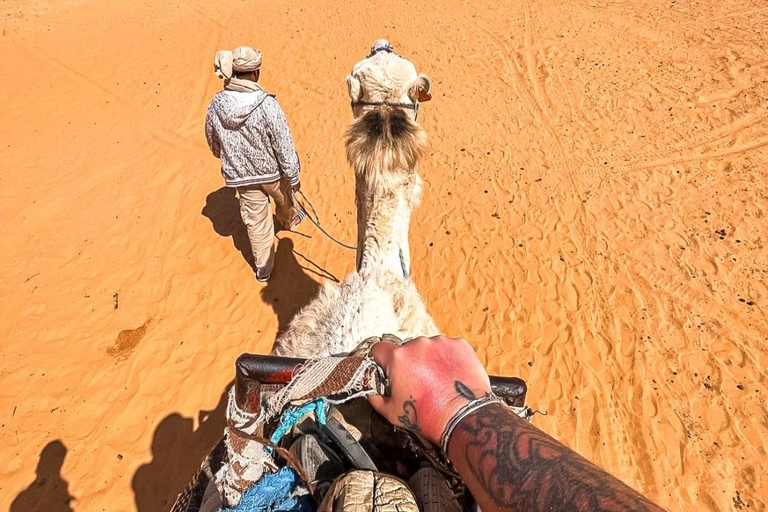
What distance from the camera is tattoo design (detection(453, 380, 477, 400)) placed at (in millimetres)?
1123

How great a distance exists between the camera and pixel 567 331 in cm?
483

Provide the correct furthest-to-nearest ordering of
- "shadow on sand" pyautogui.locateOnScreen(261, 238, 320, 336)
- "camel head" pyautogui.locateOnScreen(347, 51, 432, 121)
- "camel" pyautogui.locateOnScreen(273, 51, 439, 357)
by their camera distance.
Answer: "shadow on sand" pyautogui.locateOnScreen(261, 238, 320, 336)
"camel head" pyautogui.locateOnScreen(347, 51, 432, 121)
"camel" pyautogui.locateOnScreen(273, 51, 439, 357)

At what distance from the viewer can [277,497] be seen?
4.58 feet

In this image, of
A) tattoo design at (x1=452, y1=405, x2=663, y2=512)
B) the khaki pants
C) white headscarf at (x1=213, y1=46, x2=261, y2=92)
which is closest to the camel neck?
tattoo design at (x1=452, y1=405, x2=663, y2=512)

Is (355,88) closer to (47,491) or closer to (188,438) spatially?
(188,438)

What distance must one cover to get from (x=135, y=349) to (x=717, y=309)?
6.97 meters

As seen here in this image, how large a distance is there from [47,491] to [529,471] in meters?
4.63

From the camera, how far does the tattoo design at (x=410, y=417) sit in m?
1.20

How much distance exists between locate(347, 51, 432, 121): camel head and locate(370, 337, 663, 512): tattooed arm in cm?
167

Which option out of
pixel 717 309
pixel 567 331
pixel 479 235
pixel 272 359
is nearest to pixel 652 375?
pixel 567 331

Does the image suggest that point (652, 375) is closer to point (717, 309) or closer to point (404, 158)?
point (717, 309)

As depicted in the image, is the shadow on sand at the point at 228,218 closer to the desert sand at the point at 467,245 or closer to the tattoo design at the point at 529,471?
the desert sand at the point at 467,245

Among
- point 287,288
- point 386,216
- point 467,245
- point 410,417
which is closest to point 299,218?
point 287,288

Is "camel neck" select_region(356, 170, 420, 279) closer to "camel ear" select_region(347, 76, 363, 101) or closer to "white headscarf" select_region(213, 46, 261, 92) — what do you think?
"camel ear" select_region(347, 76, 363, 101)
